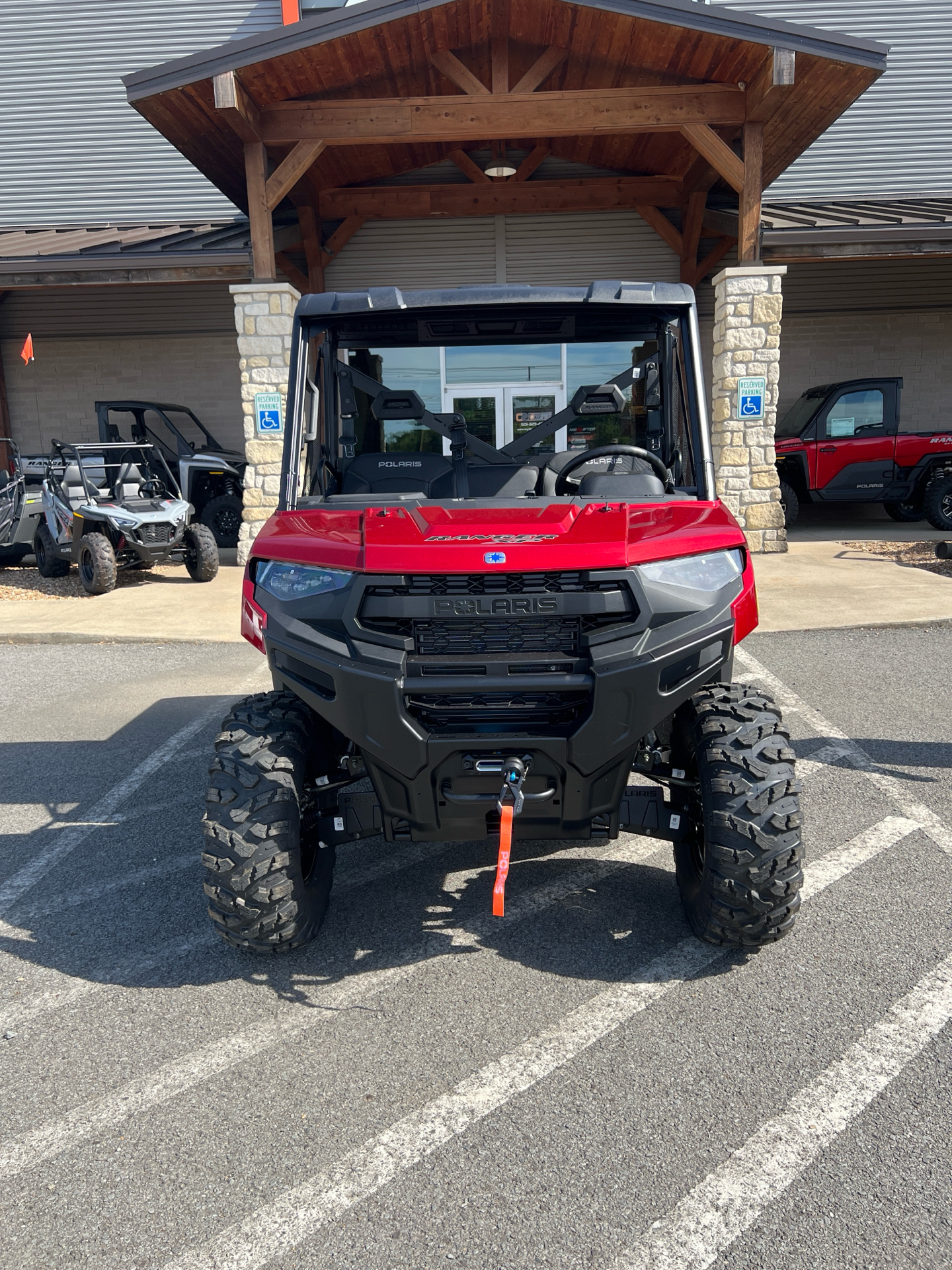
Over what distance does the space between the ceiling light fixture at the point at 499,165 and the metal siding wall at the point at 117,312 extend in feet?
15.6

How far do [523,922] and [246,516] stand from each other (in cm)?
831

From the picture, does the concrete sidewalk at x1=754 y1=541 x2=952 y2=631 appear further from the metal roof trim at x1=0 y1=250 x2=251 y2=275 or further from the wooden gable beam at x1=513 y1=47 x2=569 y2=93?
the metal roof trim at x1=0 y1=250 x2=251 y2=275

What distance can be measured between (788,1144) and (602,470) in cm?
224

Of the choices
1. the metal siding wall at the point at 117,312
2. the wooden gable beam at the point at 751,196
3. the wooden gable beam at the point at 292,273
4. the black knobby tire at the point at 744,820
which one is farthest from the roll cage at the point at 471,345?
the metal siding wall at the point at 117,312

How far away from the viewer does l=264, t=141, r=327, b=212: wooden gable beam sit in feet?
32.6

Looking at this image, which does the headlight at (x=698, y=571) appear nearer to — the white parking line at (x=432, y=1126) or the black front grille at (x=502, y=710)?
the black front grille at (x=502, y=710)

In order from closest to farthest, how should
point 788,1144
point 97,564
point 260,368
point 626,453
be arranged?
point 788,1144, point 626,453, point 97,564, point 260,368

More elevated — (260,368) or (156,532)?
(260,368)

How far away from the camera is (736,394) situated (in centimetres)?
1057

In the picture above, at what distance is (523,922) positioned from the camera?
3.10m

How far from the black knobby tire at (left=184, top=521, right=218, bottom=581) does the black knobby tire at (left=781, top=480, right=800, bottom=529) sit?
7877 millimetres

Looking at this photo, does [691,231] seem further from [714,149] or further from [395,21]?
[395,21]

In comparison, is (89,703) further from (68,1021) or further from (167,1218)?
(167,1218)

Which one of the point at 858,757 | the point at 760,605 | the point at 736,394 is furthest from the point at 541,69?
the point at 858,757
